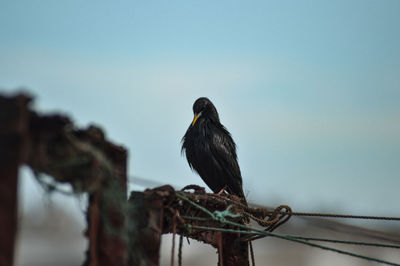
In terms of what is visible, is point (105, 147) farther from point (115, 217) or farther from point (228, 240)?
point (228, 240)

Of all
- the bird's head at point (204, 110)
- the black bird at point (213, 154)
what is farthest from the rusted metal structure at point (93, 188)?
the bird's head at point (204, 110)

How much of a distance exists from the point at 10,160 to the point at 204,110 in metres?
6.23

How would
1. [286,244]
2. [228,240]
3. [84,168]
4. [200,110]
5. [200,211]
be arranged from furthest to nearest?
[286,244], [200,110], [228,240], [200,211], [84,168]

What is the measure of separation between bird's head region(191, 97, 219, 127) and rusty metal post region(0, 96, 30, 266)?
5.97 meters

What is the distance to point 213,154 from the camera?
26.4ft

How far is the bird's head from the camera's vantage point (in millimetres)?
8600

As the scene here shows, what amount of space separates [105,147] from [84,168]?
0.67 feet

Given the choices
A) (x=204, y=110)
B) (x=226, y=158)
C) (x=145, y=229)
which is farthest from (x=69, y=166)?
(x=204, y=110)

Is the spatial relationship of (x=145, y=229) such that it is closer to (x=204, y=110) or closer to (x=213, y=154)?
(x=213, y=154)

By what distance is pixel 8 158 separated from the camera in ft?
8.38

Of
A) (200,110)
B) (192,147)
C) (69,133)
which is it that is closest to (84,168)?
(69,133)

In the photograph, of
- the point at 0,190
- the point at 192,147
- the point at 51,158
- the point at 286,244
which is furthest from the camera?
the point at 286,244

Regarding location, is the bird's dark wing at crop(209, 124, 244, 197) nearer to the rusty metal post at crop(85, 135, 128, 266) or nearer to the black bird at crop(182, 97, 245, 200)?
the black bird at crop(182, 97, 245, 200)

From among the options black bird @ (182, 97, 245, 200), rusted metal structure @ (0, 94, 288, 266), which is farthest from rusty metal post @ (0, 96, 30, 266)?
black bird @ (182, 97, 245, 200)
